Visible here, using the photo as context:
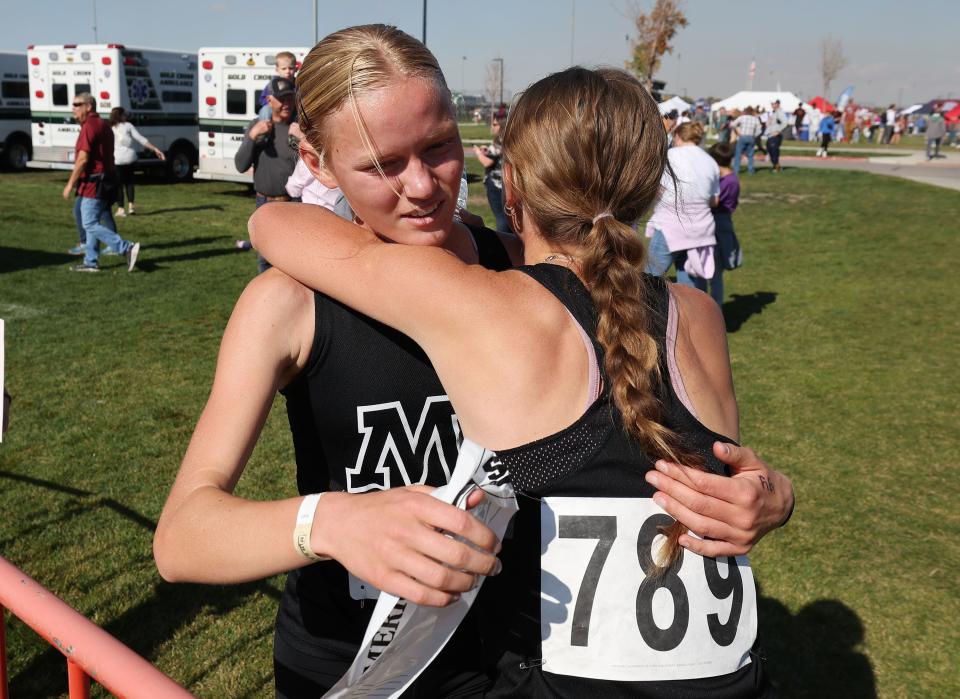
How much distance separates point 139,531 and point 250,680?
1510mm

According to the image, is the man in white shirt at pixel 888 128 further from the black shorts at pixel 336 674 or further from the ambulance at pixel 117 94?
the black shorts at pixel 336 674

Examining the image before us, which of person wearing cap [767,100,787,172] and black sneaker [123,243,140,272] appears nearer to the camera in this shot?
black sneaker [123,243,140,272]

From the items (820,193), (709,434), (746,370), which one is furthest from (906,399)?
(820,193)

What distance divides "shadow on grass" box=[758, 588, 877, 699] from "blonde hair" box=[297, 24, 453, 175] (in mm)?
3169

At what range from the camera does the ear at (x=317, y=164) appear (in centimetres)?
177

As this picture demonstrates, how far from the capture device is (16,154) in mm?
24500

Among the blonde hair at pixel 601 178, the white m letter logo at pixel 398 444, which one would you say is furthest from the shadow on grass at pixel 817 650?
the blonde hair at pixel 601 178

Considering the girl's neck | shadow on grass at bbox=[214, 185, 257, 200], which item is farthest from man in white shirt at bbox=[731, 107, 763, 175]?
the girl's neck

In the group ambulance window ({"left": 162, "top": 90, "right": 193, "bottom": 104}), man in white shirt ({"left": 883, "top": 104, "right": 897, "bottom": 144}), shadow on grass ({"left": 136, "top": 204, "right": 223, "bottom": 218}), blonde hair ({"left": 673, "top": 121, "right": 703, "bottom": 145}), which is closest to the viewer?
blonde hair ({"left": 673, "top": 121, "right": 703, "bottom": 145})

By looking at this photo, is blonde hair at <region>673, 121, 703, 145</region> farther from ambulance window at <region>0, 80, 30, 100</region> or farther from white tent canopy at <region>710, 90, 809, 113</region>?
white tent canopy at <region>710, 90, 809, 113</region>

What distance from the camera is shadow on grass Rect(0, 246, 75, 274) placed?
1138 centimetres

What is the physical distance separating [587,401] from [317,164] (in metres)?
0.83

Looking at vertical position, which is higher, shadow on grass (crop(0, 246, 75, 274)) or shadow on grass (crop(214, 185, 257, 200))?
shadow on grass (crop(214, 185, 257, 200))

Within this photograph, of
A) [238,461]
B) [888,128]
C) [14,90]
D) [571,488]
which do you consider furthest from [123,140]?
[888,128]
